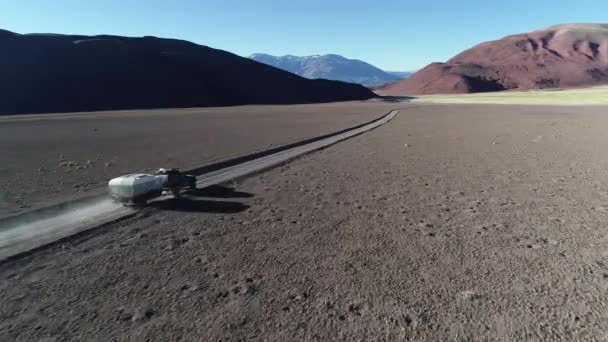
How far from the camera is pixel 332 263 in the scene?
6176 mm

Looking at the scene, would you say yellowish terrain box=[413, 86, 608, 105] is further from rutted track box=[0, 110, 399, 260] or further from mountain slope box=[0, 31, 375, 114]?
rutted track box=[0, 110, 399, 260]

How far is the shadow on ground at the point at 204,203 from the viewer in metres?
9.39

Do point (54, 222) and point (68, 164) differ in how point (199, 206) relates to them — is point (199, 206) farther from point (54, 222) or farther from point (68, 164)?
point (68, 164)

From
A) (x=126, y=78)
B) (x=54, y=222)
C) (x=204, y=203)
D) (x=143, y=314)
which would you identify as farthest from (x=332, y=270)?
(x=126, y=78)

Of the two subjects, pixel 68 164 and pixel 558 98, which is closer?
pixel 68 164

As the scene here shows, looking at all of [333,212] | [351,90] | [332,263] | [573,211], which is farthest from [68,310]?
[351,90]

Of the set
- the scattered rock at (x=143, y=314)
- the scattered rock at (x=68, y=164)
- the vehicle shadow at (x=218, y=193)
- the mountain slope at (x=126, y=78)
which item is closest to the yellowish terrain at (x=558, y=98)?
the mountain slope at (x=126, y=78)

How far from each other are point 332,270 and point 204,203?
203 inches

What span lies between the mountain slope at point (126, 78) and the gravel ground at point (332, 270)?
88.5m

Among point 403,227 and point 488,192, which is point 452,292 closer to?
point 403,227

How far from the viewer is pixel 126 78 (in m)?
103

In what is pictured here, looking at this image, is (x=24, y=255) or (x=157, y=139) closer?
(x=24, y=255)

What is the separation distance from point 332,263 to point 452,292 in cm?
186

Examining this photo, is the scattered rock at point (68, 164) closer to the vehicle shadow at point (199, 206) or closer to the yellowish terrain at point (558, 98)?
the vehicle shadow at point (199, 206)
